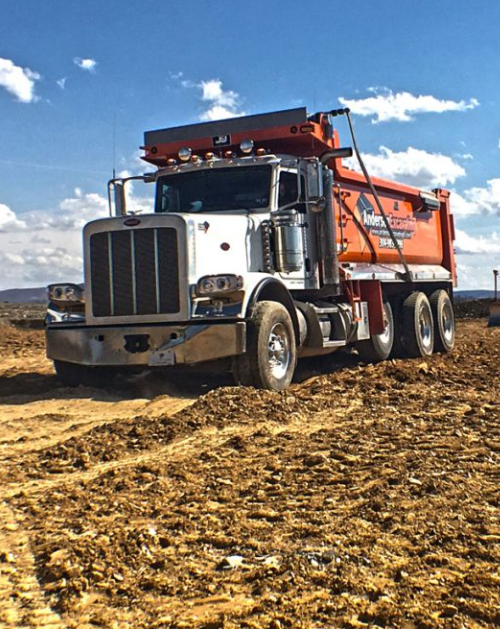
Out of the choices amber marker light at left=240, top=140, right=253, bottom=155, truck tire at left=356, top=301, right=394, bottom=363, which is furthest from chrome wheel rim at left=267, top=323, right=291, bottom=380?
truck tire at left=356, top=301, right=394, bottom=363

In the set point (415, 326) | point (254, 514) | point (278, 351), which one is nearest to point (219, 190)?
point (278, 351)

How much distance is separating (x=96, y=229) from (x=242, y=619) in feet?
21.5

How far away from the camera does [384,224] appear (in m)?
12.5

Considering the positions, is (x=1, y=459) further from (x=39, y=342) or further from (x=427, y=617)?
(x=39, y=342)

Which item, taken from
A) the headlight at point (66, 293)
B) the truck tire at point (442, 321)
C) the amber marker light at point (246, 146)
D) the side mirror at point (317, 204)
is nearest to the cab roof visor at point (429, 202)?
the truck tire at point (442, 321)

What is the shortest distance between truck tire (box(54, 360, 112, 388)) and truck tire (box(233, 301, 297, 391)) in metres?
2.05

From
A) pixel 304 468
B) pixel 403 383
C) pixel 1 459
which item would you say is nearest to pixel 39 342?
pixel 403 383

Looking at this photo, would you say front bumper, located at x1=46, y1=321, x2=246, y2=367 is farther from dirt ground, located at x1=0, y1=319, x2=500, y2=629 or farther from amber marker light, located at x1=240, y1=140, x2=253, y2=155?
amber marker light, located at x1=240, y1=140, x2=253, y2=155

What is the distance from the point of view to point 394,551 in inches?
139

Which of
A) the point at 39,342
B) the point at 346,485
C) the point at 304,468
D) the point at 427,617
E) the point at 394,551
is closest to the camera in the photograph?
the point at 427,617

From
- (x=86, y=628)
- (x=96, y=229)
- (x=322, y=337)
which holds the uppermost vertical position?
(x=96, y=229)

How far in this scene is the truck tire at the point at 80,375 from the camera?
954 centimetres

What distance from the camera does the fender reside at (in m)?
8.82

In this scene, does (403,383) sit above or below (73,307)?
below
